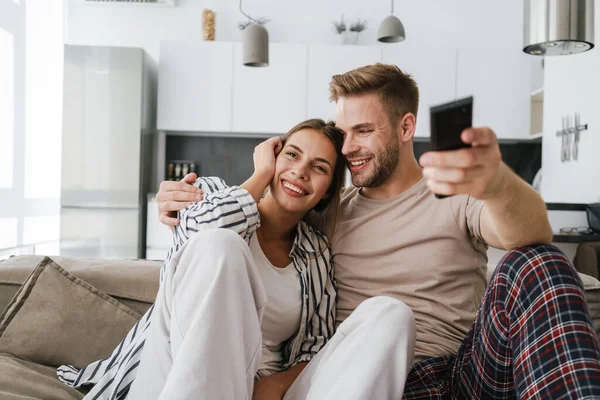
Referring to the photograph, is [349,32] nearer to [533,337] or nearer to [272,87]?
[272,87]

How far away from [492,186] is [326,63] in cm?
390

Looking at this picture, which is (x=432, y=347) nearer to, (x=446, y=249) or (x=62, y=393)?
(x=446, y=249)

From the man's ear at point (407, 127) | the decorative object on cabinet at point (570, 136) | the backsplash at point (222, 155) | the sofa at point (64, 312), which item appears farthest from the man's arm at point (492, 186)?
the backsplash at point (222, 155)

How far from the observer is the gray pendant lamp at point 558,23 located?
6.87ft

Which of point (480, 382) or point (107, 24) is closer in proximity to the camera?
point (480, 382)

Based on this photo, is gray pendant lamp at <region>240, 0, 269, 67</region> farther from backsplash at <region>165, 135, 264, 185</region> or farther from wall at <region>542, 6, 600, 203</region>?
wall at <region>542, 6, 600, 203</region>

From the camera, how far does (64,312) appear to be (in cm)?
163

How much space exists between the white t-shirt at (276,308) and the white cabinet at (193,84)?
3.42 meters

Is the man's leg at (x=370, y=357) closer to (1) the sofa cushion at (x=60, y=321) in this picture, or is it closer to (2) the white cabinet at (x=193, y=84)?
(1) the sofa cushion at (x=60, y=321)

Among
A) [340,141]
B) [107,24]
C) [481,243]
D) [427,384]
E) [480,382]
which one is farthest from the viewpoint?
[107,24]

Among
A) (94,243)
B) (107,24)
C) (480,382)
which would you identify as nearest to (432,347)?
(480,382)

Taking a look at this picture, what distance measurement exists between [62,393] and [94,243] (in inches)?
127

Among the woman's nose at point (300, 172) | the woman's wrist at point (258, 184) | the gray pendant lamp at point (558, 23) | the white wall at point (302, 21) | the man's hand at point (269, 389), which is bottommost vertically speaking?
the man's hand at point (269, 389)

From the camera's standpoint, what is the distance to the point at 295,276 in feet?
5.04
